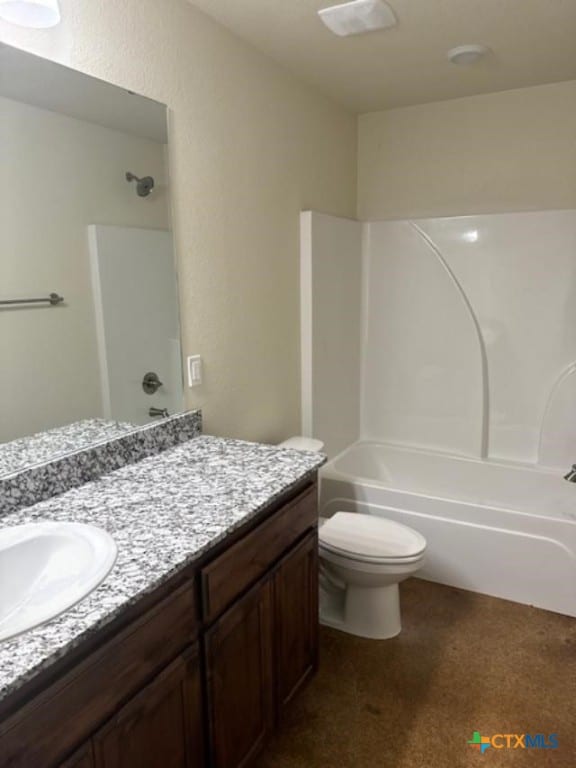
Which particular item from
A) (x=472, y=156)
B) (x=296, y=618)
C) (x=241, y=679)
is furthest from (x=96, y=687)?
(x=472, y=156)

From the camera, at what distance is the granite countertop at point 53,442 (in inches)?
57.8

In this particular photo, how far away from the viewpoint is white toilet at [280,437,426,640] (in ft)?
7.01

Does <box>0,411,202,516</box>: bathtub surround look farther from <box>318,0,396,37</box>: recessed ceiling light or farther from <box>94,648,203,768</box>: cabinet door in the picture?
<box>318,0,396,37</box>: recessed ceiling light

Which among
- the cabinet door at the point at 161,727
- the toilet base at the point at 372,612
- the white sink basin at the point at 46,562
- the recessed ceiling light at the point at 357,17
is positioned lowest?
the toilet base at the point at 372,612

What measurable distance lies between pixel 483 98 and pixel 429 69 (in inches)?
22.5

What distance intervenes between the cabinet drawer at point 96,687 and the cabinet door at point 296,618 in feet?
1.44

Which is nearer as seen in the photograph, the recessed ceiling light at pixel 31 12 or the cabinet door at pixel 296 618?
the recessed ceiling light at pixel 31 12

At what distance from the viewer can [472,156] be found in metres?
3.04

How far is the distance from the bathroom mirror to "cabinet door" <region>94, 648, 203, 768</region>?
715 millimetres

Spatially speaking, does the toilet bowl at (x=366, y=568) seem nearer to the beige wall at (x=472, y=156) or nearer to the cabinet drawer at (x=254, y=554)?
the cabinet drawer at (x=254, y=554)

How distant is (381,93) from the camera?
113 inches

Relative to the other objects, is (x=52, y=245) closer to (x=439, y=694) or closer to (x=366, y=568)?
(x=366, y=568)

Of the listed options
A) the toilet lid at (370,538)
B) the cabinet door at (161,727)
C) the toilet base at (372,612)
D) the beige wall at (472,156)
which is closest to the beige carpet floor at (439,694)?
the toilet base at (372,612)

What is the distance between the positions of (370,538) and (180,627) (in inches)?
46.5
